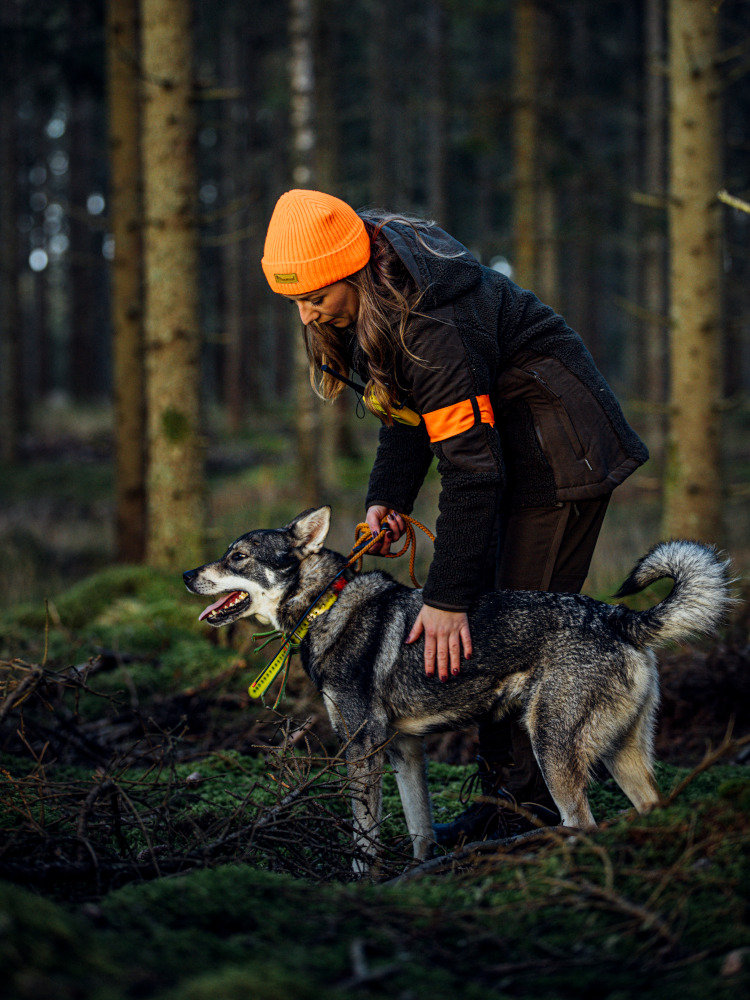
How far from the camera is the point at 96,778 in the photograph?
2992 millimetres

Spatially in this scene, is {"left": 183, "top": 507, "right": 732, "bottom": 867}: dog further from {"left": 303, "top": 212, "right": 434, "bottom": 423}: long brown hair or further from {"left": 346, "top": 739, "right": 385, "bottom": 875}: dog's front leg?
{"left": 303, "top": 212, "right": 434, "bottom": 423}: long brown hair

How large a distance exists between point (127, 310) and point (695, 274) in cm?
637

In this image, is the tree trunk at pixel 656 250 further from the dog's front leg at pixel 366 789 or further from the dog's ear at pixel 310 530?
the dog's front leg at pixel 366 789

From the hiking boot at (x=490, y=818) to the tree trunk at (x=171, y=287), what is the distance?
4.81 meters

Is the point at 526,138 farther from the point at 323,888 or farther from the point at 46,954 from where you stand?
the point at 46,954

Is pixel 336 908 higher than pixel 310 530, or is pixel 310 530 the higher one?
pixel 310 530

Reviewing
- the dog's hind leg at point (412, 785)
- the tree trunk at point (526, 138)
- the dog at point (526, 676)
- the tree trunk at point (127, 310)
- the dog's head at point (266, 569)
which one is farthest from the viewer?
the tree trunk at point (526, 138)

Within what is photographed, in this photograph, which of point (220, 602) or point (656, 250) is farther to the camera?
point (656, 250)

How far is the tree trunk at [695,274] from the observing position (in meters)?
7.25

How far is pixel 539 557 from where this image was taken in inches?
141

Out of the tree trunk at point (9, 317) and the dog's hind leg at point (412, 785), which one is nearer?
the dog's hind leg at point (412, 785)

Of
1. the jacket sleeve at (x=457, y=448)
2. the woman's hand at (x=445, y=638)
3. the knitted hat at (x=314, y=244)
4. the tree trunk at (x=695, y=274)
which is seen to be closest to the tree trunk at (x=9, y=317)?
the tree trunk at (x=695, y=274)

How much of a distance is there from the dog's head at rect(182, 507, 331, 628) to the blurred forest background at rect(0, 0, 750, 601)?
7.87 feet

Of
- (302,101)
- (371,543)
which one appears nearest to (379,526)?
(371,543)
